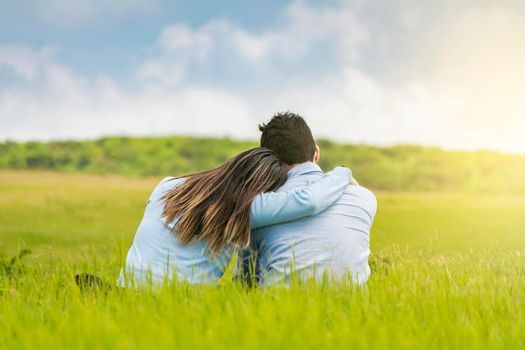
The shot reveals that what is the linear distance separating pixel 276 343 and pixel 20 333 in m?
1.43

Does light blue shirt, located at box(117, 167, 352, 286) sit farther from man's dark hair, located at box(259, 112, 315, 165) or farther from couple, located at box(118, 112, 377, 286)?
man's dark hair, located at box(259, 112, 315, 165)

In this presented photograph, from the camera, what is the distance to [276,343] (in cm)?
304

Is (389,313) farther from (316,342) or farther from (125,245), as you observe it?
(125,245)

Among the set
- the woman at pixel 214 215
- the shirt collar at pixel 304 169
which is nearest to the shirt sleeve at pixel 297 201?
the woman at pixel 214 215

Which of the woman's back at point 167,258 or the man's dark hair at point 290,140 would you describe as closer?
the woman's back at point 167,258

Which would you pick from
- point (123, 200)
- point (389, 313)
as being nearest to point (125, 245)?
point (389, 313)

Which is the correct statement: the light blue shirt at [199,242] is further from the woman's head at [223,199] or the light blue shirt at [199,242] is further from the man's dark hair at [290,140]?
the man's dark hair at [290,140]

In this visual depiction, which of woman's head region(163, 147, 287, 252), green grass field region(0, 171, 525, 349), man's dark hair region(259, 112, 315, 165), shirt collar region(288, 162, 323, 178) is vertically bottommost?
green grass field region(0, 171, 525, 349)

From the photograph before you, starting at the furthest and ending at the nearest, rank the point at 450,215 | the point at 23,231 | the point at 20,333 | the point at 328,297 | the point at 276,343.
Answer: the point at 450,215, the point at 23,231, the point at 328,297, the point at 20,333, the point at 276,343

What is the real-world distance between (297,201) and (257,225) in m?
0.36

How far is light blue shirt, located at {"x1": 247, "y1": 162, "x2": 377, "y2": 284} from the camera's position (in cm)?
432

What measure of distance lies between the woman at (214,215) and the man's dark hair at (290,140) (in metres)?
0.17

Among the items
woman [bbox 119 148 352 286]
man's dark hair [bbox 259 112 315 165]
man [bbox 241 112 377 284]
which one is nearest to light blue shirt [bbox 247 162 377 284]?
man [bbox 241 112 377 284]

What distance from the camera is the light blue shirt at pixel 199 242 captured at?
4266 millimetres
